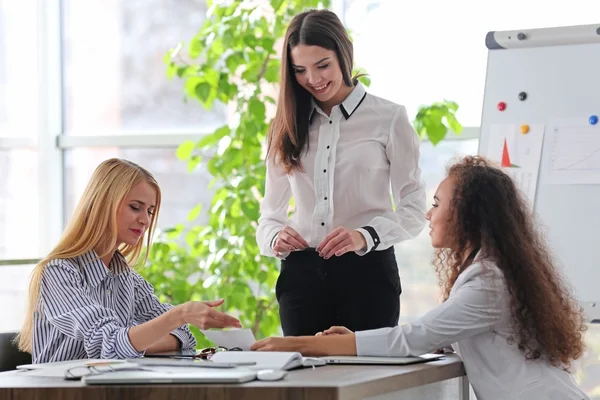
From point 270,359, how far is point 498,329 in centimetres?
53

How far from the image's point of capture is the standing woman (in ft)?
7.92

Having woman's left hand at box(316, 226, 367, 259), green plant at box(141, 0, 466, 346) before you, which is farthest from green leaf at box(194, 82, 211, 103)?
woman's left hand at box(316, 226, 367, 259)

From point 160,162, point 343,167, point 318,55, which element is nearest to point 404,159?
point 343,167

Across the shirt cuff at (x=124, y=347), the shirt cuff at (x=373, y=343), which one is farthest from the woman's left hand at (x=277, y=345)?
the shirt cuff at (x=124, y=347)

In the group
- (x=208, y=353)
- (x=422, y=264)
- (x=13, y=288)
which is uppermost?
(x=208, y=353)

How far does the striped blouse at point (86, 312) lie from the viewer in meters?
2.05

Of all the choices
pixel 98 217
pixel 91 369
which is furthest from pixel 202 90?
pixel 91 369

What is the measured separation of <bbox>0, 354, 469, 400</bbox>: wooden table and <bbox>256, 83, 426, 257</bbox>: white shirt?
73cm

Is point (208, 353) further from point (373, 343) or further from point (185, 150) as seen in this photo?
point (185, 150)

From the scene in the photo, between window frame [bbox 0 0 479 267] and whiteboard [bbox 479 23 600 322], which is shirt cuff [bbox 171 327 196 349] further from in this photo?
window frame [bbox 0 0 479 267]

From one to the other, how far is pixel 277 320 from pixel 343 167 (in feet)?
4.78

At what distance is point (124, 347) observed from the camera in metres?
2.01

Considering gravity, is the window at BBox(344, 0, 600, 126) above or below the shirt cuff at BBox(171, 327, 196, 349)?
above

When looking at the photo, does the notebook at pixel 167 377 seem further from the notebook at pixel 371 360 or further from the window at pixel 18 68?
the window at pixel 18 68
